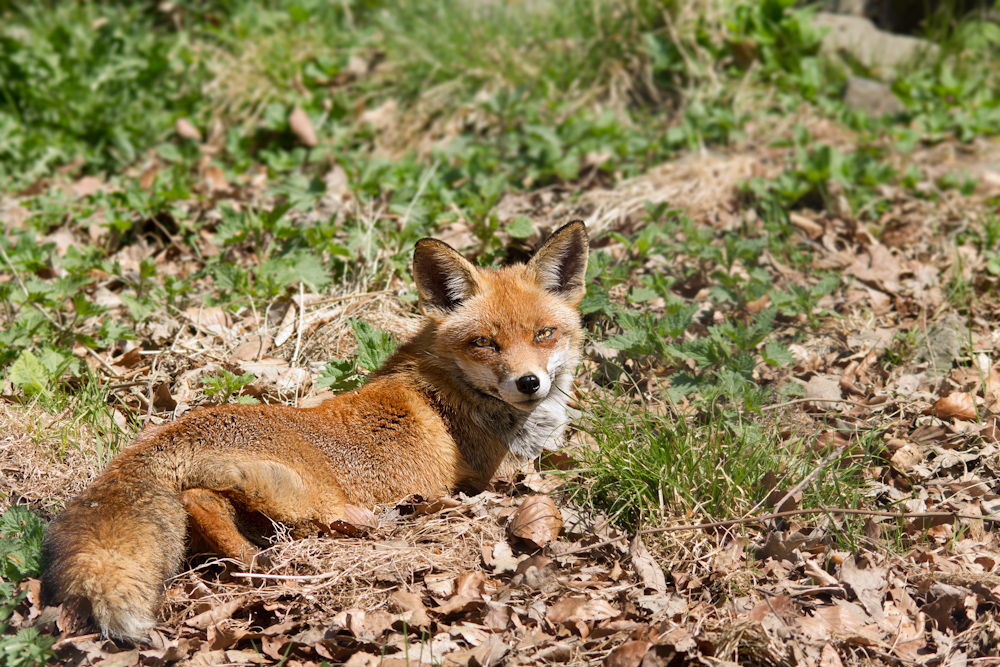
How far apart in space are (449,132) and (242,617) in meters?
5.62

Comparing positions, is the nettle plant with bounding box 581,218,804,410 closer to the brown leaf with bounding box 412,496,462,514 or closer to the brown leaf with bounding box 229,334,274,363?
the brown leaf with bounding box 412,496,462,514

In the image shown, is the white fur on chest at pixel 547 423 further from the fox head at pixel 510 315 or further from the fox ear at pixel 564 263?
the fox ear at pixel 564 263

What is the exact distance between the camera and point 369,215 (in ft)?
20.4

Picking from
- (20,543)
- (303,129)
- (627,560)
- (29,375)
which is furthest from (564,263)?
(303,129)

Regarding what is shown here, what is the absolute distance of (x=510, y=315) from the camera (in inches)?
164

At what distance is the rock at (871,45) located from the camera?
855 cm

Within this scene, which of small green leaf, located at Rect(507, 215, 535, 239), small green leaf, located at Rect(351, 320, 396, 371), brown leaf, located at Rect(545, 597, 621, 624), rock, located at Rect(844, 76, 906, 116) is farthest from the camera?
rock, located at Rect(844, 76, 906, 116)

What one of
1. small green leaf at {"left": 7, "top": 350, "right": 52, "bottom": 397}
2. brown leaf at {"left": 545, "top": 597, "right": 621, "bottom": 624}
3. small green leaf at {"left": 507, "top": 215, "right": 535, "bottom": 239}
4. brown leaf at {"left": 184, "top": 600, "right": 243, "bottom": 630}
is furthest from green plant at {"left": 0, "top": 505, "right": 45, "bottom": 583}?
small green leaf at {"left": 507, "top": 215, "right": 535, "bottom": 239}

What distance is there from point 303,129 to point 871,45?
656 cm

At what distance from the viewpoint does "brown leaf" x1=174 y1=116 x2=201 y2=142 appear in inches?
316

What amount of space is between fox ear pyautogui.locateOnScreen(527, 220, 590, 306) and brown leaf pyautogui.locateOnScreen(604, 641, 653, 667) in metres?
2.12

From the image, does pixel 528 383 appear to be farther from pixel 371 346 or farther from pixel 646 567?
pixel 371 346

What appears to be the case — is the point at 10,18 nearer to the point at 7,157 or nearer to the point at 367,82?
the point at 7,157

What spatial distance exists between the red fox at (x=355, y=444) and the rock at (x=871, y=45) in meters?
6.08
